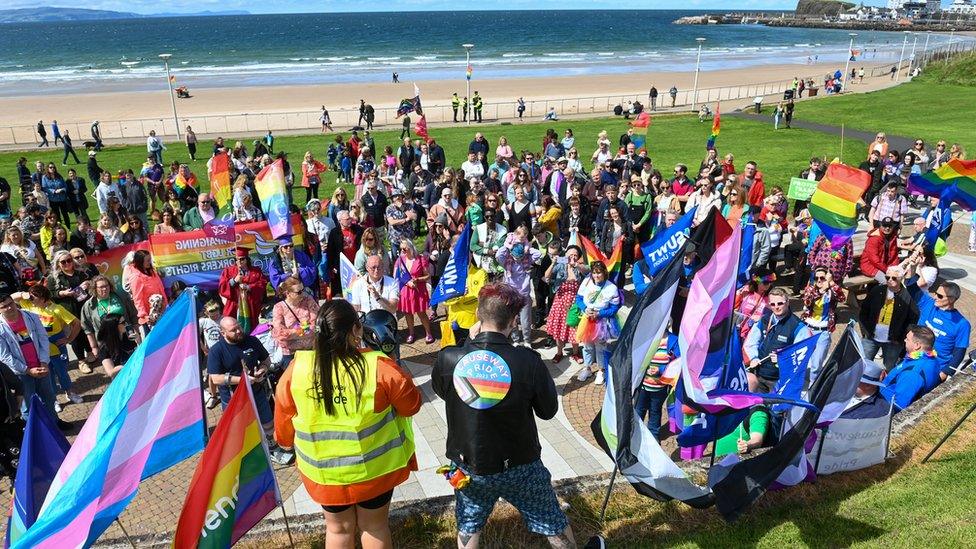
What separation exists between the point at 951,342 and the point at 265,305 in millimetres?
9952

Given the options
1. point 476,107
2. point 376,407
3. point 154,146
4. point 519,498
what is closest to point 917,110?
point 476,107

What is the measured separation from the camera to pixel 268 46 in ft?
385

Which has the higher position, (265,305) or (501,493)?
(501,493)

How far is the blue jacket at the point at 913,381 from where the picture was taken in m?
6.93

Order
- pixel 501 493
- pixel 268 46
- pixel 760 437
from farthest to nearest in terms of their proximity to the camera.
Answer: pixel 268 46, pixel 760 437, pixel 501 493

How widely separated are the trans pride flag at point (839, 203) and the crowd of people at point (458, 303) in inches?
9.8

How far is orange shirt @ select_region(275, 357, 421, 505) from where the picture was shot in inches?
149

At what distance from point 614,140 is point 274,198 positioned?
20.1 metres

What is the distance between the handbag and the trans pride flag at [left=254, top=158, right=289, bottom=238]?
477cm

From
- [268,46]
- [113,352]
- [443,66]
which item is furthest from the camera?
[268,46]

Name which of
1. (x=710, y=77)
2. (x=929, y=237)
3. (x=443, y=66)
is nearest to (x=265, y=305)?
(x=929, y=237)

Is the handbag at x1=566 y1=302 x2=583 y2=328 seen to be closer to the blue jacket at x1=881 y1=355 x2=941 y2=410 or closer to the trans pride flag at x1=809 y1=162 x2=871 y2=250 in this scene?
the blue jacket at x1=881 y1=355 x2=941 y2=410

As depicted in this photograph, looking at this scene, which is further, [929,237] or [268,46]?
[268,46]

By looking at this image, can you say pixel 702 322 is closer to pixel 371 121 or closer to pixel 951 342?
pixel 951 342
